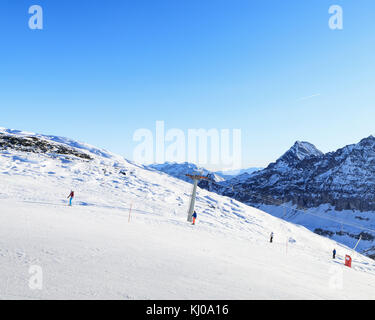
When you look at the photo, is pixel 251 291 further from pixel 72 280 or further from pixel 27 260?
pixel 27 260

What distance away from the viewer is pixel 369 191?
19800cm

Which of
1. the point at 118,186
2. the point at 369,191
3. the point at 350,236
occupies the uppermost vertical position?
the point at 118,186

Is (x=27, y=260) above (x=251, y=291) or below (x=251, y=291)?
above

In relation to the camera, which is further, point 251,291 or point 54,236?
point 54,236

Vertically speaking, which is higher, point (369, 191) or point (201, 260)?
point (201, 260)

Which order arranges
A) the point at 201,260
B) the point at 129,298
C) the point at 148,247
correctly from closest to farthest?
the point at 129,298
the point at 201,260
the point at 148,247
